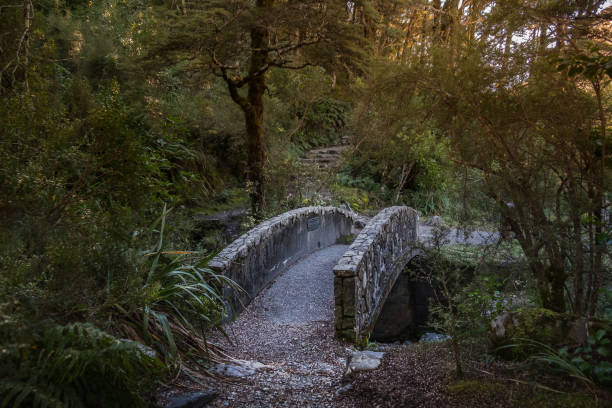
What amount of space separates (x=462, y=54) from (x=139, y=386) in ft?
11.1

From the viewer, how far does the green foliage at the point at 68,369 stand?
5.91 ft

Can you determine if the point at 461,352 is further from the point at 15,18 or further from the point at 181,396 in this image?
the point at 15,18

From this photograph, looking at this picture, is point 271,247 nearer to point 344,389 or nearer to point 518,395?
point 344,389

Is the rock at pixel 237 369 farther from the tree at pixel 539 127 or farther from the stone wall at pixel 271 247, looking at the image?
the tree at pixel 539 127

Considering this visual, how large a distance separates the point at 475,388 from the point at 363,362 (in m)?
1.03

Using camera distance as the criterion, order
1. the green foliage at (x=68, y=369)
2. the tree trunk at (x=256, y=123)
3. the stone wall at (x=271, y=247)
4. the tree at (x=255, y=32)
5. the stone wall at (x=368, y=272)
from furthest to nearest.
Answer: the tree trunk at (x=256, y=123) < the tree at (x=255, y=32) < the stone wall at (x=271, y=247) < the stone wall at (x=368, y=272) < the green foliage at (x=68, y=369)

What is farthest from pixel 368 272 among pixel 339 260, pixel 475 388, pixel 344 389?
pixel 475 388

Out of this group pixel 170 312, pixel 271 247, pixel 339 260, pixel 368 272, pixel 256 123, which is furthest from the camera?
pixel 256 123

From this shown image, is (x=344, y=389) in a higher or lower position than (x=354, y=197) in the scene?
lower

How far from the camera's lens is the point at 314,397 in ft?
10.3

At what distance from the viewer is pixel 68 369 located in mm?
1797

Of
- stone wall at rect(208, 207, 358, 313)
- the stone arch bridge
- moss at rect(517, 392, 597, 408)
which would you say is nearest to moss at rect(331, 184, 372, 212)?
stone wall at rect(208, 207, 358, 313)

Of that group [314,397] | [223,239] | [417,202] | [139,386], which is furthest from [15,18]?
[417,202]

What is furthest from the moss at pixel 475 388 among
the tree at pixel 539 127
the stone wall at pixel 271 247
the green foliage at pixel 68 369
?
the stone wall at pixel 271 247
